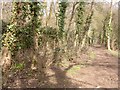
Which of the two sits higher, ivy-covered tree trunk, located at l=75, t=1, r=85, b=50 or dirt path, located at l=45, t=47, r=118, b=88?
ivy-covered tree trunk, located at l=75, t=1, r=85, b=50

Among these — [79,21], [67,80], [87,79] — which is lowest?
[87,79]

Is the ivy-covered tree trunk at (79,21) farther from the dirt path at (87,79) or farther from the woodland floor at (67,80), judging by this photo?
the woodland floor at (67,80)

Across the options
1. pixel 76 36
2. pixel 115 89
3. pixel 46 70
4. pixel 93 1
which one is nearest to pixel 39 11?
pixel 46 70

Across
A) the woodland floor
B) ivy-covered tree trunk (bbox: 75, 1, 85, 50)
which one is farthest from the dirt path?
ivy-covered tree trunk (bbox: 75, 1, 85, 50)

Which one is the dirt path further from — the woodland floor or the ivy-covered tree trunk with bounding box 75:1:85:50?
the ivy-covered tree trunk with bounding box 75:1:85:50

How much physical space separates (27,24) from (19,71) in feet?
9.46

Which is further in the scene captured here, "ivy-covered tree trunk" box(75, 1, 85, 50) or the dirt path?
Answer: "ivy-covered tree trunk" box(75, 1, 85, 50)

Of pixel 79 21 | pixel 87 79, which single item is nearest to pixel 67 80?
pixel 87 79

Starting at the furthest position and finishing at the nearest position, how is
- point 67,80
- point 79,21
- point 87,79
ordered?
1. point 79,21
2. point 87,79
3. point 67,80

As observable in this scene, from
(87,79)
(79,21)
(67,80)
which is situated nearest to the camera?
(67,80)

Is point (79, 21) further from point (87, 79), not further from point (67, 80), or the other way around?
point (67, 80)

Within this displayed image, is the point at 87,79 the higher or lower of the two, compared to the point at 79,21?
lower

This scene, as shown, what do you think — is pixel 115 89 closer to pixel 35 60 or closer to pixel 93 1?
pixel 35 60

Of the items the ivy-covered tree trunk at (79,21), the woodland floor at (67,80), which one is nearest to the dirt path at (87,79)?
the woodland floor at (67,80)
